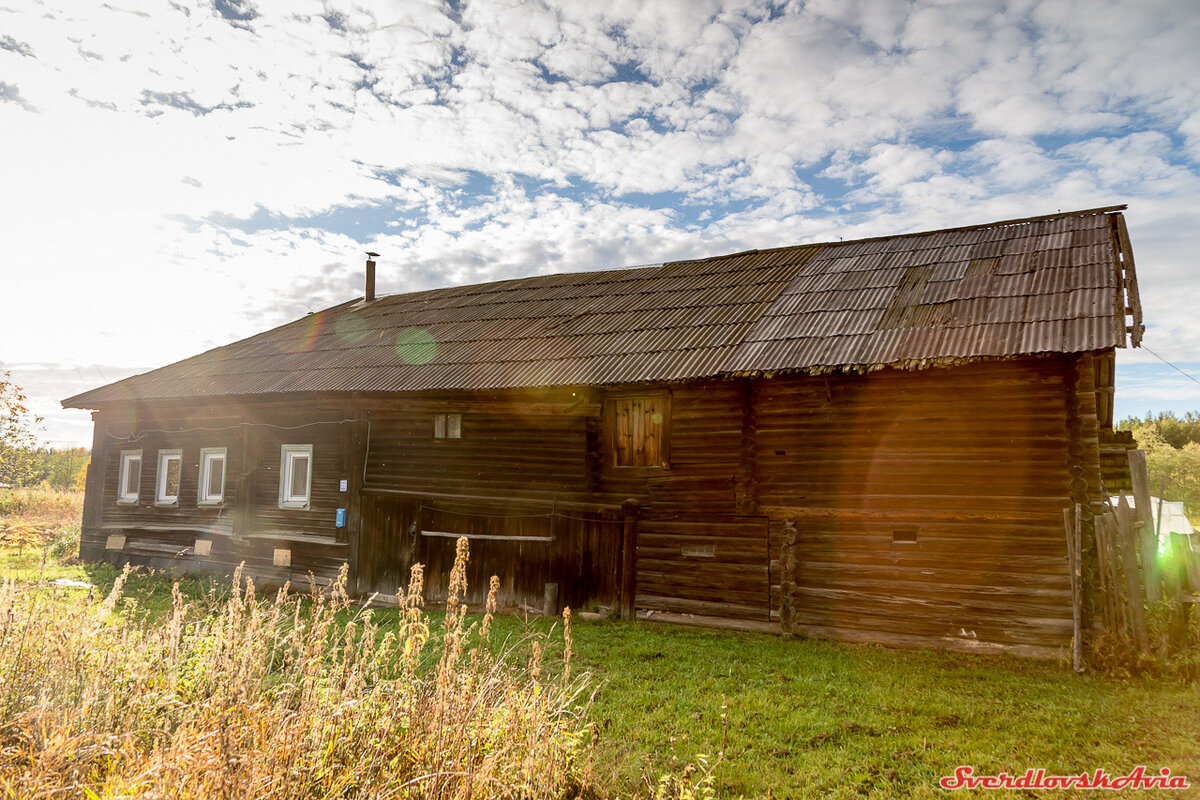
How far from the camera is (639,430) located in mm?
10523

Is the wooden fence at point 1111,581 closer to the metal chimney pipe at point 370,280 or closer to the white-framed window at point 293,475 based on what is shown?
the white-framed window at point 293,475

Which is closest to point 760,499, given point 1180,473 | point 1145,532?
point 1145,532

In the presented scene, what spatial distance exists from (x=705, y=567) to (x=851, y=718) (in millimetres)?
3846

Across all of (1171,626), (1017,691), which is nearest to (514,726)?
(1017,691)

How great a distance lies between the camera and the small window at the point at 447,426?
38.8 ft

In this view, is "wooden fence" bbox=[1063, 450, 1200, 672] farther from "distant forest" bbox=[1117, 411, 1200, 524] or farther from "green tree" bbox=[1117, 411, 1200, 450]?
"green tree" bbox=[1117, 411, 1200, 450]

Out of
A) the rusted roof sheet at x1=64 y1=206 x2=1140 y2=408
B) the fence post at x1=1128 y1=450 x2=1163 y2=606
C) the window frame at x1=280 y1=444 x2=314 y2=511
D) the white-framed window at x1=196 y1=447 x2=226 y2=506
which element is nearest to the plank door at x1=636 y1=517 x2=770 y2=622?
the rusted roof sheet at x1=64 y1=206 x2=1140 y2=408

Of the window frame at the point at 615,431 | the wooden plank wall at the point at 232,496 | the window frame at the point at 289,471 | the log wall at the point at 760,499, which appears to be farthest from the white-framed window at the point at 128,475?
the window frame at the point at 615,431

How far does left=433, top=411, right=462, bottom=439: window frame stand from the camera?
38.8 feet

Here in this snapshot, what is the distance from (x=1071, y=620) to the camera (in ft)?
25.3

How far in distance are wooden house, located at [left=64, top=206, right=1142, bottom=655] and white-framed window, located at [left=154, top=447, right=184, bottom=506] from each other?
840mm

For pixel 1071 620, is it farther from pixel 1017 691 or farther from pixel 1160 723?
pixel 1160 723

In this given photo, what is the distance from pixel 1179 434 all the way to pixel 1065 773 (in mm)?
53788

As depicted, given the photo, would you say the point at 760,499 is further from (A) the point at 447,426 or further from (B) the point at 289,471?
(B) the point at 289,471
